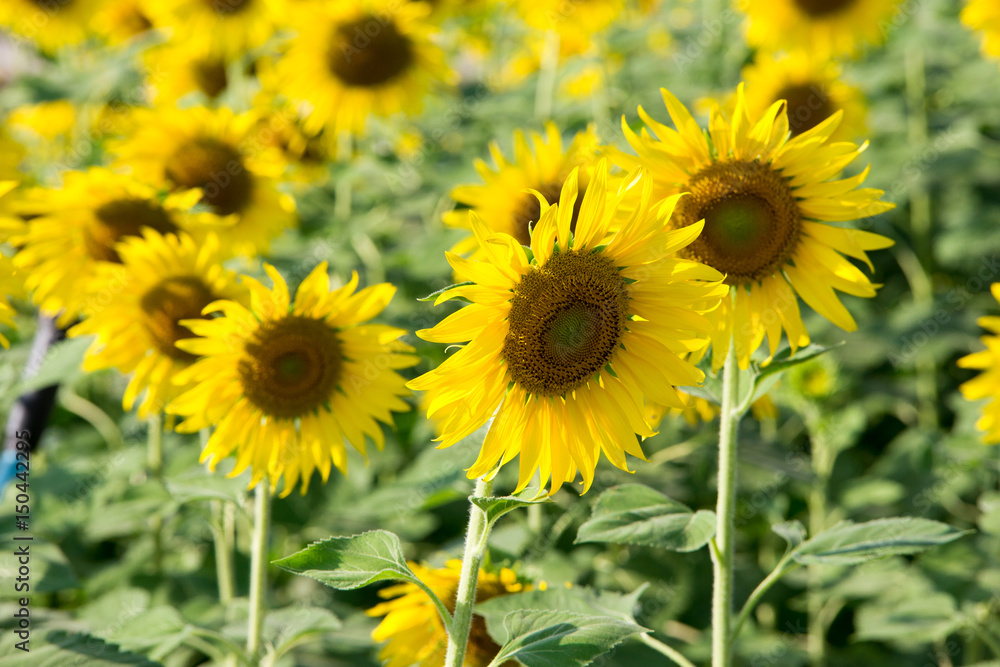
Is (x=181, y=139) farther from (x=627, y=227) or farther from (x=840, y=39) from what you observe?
(x=840, y=39)

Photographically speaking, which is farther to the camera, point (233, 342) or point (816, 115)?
point (816, 115)

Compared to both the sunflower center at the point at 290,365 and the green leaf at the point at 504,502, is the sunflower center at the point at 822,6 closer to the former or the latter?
the sunflower center at the point at 290,365

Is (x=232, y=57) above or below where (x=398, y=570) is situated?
above

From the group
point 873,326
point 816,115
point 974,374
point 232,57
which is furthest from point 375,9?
point 974,374

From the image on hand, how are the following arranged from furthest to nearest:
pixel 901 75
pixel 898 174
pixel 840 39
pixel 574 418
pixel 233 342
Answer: pixel 901 75
pixel 840 39
pixel 898 174
pixel 233 342
pixel 574 418

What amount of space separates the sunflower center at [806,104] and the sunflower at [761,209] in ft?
8.27

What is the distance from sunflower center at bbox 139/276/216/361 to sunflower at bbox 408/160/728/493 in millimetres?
1272

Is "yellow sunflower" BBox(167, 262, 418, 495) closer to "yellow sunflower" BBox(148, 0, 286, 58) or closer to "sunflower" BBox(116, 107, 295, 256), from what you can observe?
"sunflower" BBox(116, 107, 295, 256)

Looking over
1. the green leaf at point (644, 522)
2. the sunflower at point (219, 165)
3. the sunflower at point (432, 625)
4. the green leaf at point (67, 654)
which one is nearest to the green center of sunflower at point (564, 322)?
the green leaf at point (644, 522)

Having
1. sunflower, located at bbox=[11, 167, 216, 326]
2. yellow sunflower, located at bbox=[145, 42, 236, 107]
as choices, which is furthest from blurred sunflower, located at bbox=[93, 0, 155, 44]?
sunflower, located at bbox=[11, 167, 216, 326]

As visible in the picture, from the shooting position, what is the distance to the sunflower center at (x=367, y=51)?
12.7 feet

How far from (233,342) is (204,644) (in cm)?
77

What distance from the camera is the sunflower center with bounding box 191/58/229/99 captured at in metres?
4.87

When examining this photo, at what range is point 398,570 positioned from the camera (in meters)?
1.49
